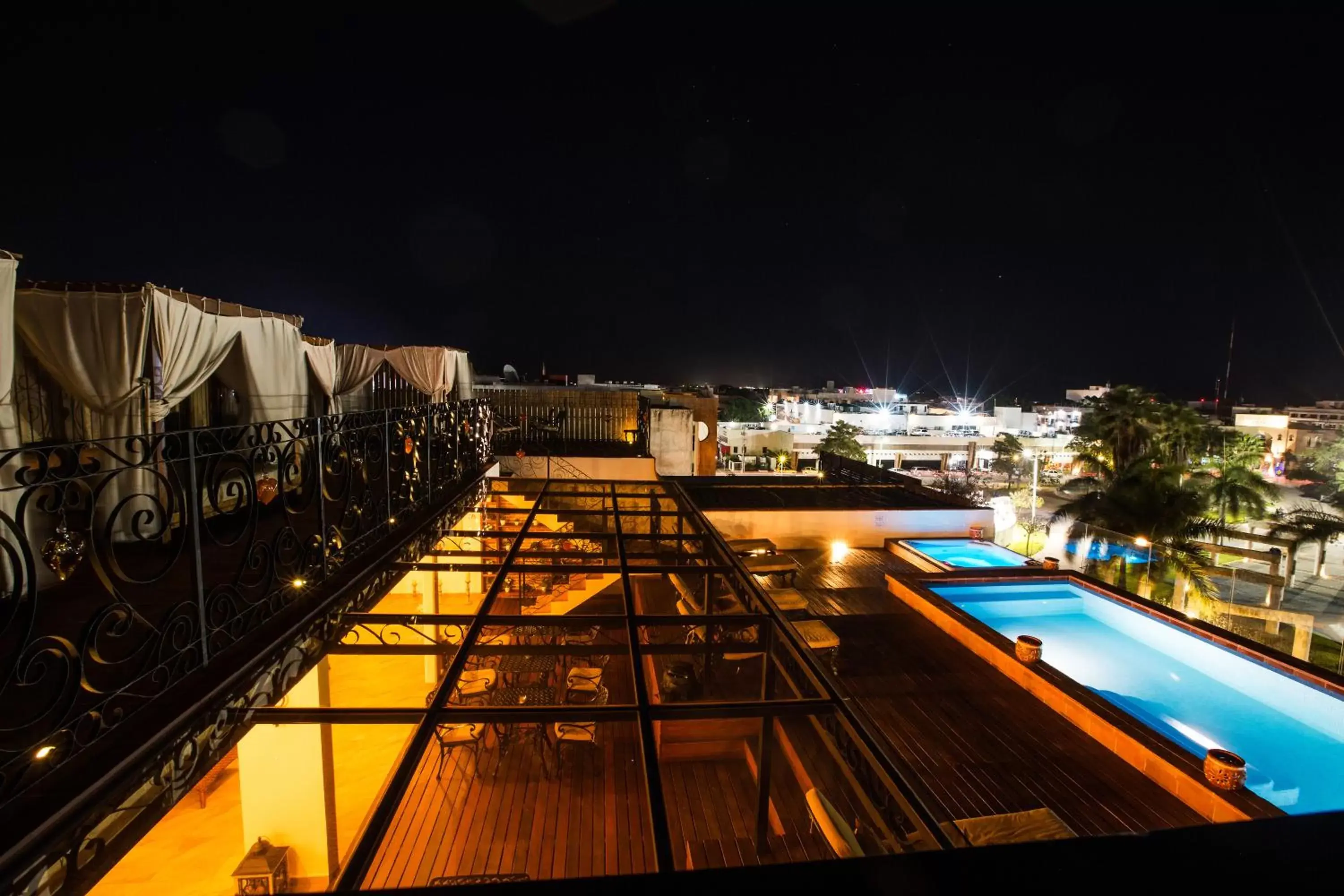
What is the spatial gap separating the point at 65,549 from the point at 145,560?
228 cm

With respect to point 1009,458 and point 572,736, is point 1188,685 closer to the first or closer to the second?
point 572,736

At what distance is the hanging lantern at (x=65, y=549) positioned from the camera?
6.76ft

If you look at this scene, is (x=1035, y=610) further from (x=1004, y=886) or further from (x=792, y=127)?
(x=792, y=127)

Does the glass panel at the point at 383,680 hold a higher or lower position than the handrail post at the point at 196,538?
lower

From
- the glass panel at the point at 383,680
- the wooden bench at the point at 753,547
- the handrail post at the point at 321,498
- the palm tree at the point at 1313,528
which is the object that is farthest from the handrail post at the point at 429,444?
the palm tree at the point at 1313,528

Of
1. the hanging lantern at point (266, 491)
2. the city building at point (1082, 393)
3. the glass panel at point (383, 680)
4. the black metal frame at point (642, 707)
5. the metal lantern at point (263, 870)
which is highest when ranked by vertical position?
the city building at point (1082, 393)

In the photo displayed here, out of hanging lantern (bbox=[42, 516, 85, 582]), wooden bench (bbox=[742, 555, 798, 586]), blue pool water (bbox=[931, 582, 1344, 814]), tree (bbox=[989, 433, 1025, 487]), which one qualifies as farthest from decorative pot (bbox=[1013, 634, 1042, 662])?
tree (bbox=[989, 433, 1025, 487])

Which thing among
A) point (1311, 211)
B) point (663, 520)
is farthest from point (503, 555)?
point (1311, 211)

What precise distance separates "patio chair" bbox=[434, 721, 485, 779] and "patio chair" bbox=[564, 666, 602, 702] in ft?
3.03

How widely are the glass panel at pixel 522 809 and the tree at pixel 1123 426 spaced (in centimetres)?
2276

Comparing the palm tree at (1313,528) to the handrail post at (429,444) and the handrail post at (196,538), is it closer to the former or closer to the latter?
the handrail post at (429,444)

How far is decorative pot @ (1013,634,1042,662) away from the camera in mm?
6371

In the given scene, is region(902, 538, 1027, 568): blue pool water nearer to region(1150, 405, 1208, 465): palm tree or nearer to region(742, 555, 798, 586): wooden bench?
region(742, 555, 798, 586): wooden bench

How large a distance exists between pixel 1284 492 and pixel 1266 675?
95.9 feet
